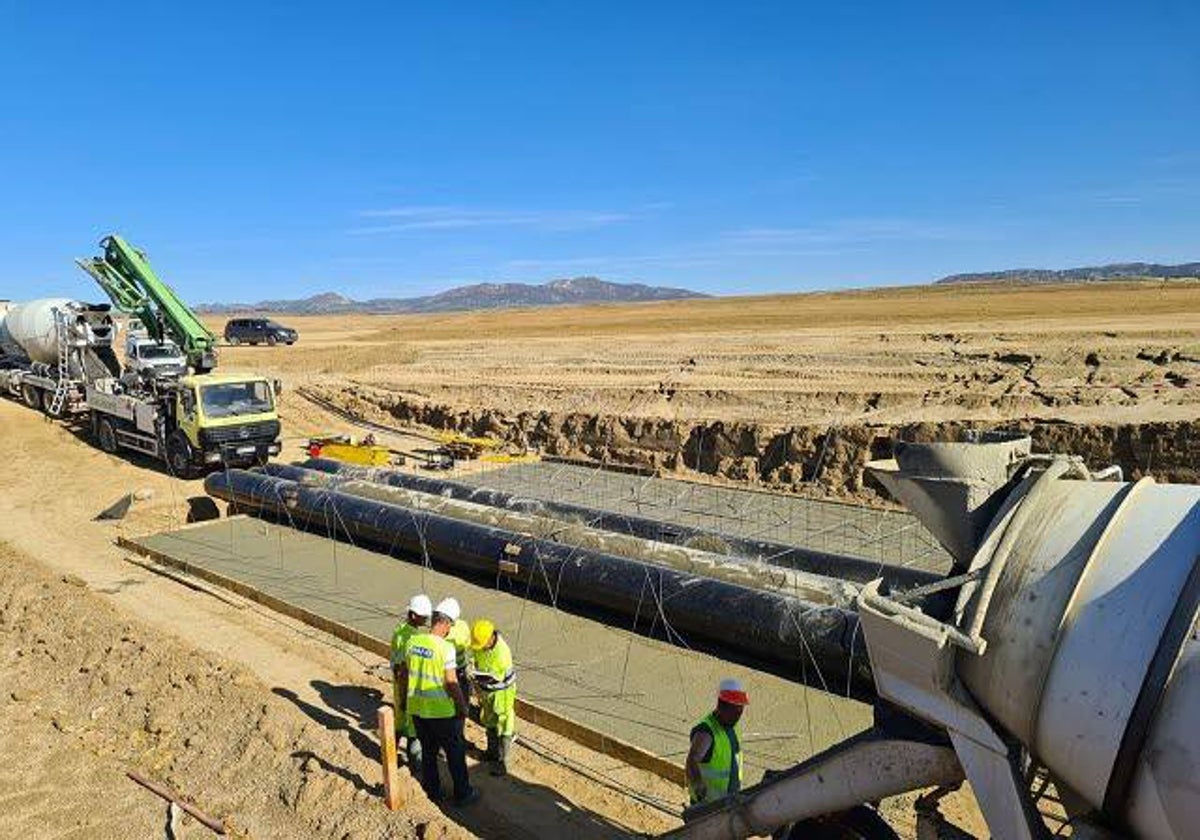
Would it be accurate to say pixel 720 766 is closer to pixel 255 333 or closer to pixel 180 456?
pixel 180 456

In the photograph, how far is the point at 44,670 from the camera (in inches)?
378

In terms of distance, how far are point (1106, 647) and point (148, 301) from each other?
2448 cm

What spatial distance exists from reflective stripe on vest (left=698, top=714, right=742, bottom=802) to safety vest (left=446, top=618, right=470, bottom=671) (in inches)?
116

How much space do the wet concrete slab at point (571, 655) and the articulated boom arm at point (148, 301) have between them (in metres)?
7.82

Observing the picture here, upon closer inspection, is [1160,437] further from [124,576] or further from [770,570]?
[124,576]

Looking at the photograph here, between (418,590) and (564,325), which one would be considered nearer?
(418,590)

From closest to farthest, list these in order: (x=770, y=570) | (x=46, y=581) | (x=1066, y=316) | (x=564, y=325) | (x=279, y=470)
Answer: (x=770, y=570)
(x=46, y=581)
(x=279, y=470)
(x=1066, y=316)
(x=564, y=325)

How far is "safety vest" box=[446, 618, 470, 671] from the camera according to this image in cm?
780

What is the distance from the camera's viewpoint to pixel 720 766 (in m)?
5.50

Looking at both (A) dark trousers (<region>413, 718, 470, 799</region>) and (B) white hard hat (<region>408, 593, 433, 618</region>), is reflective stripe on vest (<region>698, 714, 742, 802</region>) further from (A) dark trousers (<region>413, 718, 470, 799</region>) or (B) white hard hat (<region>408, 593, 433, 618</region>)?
(B) white hard hat (<region>408, 593, 433, 618</region>)

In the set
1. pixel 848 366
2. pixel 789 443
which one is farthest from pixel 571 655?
pixel 848 366

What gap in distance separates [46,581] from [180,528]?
3.89 metres

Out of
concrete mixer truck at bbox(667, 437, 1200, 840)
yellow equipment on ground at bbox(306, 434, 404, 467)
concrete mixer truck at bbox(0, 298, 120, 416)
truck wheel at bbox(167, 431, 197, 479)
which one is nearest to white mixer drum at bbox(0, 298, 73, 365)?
concrete mixer truck at bbox(0, 298, 120, 416)

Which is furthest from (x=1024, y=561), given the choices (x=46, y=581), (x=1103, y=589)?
(x=46, y=581)
